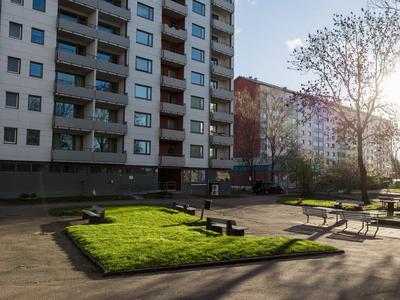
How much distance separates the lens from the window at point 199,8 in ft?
131

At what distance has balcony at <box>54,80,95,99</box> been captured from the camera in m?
28.5

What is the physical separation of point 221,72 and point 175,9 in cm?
940

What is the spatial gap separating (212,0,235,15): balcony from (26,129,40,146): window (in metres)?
27.5

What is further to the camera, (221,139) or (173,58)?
(221,139)

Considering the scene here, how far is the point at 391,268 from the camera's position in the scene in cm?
Result: 773

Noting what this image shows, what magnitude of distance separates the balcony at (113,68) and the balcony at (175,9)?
9068 mm

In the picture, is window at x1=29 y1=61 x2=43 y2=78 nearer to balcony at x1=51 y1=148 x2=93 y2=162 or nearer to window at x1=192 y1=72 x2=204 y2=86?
balcony at x1=51 y1=148 x2=93 y2=162

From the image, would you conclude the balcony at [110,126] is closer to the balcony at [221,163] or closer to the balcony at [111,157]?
the balcony at [111,157]

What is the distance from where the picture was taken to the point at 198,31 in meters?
40.0

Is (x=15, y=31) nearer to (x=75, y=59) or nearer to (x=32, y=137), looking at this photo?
(x=75, y=59)

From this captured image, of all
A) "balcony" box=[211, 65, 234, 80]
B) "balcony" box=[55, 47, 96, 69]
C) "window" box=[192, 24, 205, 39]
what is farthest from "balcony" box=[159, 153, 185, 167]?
"window" box=[192, 24, 205, 39]

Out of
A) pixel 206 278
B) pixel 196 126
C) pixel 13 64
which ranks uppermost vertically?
pixel 13 64

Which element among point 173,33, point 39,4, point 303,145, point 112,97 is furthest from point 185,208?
point 303,145

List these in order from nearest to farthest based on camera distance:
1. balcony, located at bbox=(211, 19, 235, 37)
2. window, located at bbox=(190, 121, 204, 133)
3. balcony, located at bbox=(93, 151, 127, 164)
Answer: balcony, located at bbox=(93, 151, 127, 164)
window, located at bbox=(190, 121, 204, 133)
balcony, located at bbox=(211, 19, 235, 37)
